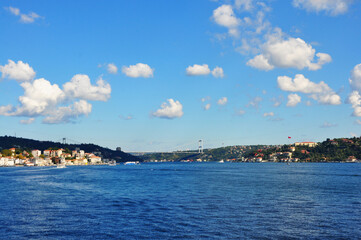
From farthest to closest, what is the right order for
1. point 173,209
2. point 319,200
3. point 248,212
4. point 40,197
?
point 40,197 < point 319,200 < point 173,209 < point 248,212

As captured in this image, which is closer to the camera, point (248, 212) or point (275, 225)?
point (275, 225)

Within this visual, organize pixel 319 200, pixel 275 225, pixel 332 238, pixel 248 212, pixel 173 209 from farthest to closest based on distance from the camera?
pixel 319 200, pixel 173 209, pixel 248 212, pixel 275 225, pixel 332 238

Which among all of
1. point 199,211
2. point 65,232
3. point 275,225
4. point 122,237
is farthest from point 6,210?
point 275,225

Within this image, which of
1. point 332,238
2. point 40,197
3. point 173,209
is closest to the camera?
point 332,238

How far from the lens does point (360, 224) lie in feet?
104

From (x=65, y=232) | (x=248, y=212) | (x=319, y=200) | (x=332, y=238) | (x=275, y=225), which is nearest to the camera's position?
(x=332, y=238)

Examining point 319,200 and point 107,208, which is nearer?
point 107,208

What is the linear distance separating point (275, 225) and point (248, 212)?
22.6ft

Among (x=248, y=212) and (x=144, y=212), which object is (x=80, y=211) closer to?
(x=144, y=212)

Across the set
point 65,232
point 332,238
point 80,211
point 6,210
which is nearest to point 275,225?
point 332,238

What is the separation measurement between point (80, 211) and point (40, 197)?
17.2m

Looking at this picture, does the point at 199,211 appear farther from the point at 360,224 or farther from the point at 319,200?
the point at 319,200

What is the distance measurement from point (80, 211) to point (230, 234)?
20.9 meters

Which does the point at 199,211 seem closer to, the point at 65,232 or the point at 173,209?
the point at 173,209
